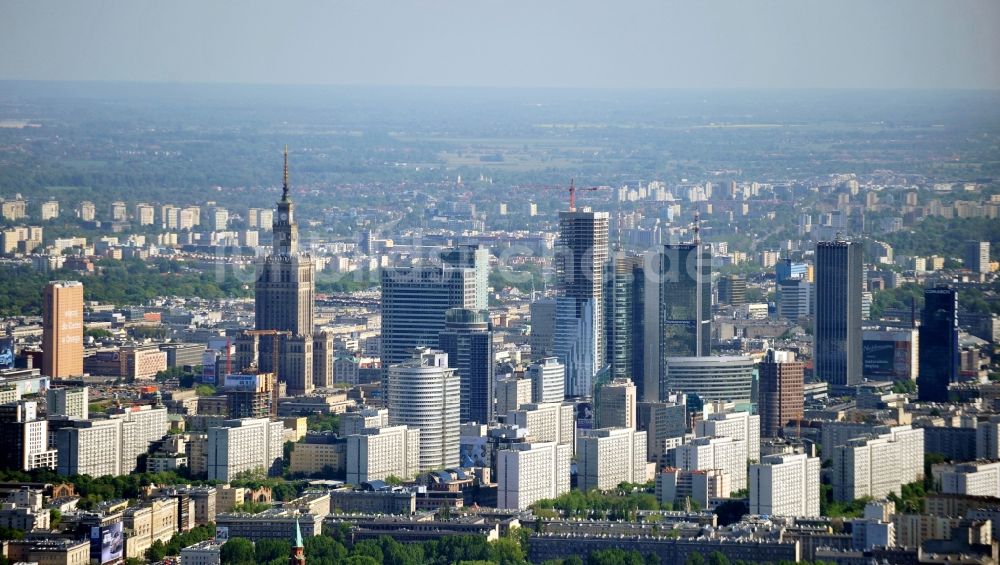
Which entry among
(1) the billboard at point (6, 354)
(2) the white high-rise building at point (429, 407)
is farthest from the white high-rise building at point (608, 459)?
(1) the billboard at point (6, 354)

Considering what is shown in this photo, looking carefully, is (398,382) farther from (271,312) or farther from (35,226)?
(35,226)

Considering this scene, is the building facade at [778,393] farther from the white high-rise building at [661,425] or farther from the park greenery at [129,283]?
the park greenery at [129,283]

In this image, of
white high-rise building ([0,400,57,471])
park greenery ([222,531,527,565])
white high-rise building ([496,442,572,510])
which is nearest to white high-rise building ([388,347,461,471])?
white high-rise building ([496,442,572,510])

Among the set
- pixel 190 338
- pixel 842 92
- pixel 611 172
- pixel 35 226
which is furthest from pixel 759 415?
pixel 611 172

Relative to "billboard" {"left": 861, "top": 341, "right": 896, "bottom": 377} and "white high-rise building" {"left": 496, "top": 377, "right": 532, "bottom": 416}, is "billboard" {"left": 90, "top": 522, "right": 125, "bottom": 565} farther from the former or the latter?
"billboard" {"left": 861, "top": 341, "right": 896, "bottom": 377}

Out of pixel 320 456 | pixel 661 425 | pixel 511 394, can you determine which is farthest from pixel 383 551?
pixel 511 394
